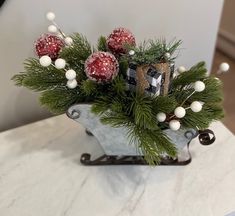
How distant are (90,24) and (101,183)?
0.50m

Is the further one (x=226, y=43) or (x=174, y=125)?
(x=226, y=43)

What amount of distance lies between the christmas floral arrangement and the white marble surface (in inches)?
4.7

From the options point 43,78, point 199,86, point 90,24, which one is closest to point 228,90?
point 90,24

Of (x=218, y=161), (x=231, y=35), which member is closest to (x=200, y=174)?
(x=218, y=161)

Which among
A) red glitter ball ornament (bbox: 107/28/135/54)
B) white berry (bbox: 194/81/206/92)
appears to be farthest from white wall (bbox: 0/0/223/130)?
white berry (bbox: 194/81/206/92)

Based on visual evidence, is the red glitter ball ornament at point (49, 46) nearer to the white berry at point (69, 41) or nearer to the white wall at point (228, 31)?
the white berry at point (69, 41)

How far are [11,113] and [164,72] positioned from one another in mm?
599

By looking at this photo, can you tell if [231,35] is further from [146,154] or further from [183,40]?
[146,154]

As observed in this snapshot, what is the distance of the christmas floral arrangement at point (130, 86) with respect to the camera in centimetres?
66

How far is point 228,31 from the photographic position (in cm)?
248

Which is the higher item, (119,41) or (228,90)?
(119,41)

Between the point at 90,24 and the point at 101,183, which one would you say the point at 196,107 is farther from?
the point at 90,24

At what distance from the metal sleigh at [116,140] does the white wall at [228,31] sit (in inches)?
70.3

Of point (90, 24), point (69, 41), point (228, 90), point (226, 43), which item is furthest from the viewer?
Result: point (226, 43)
